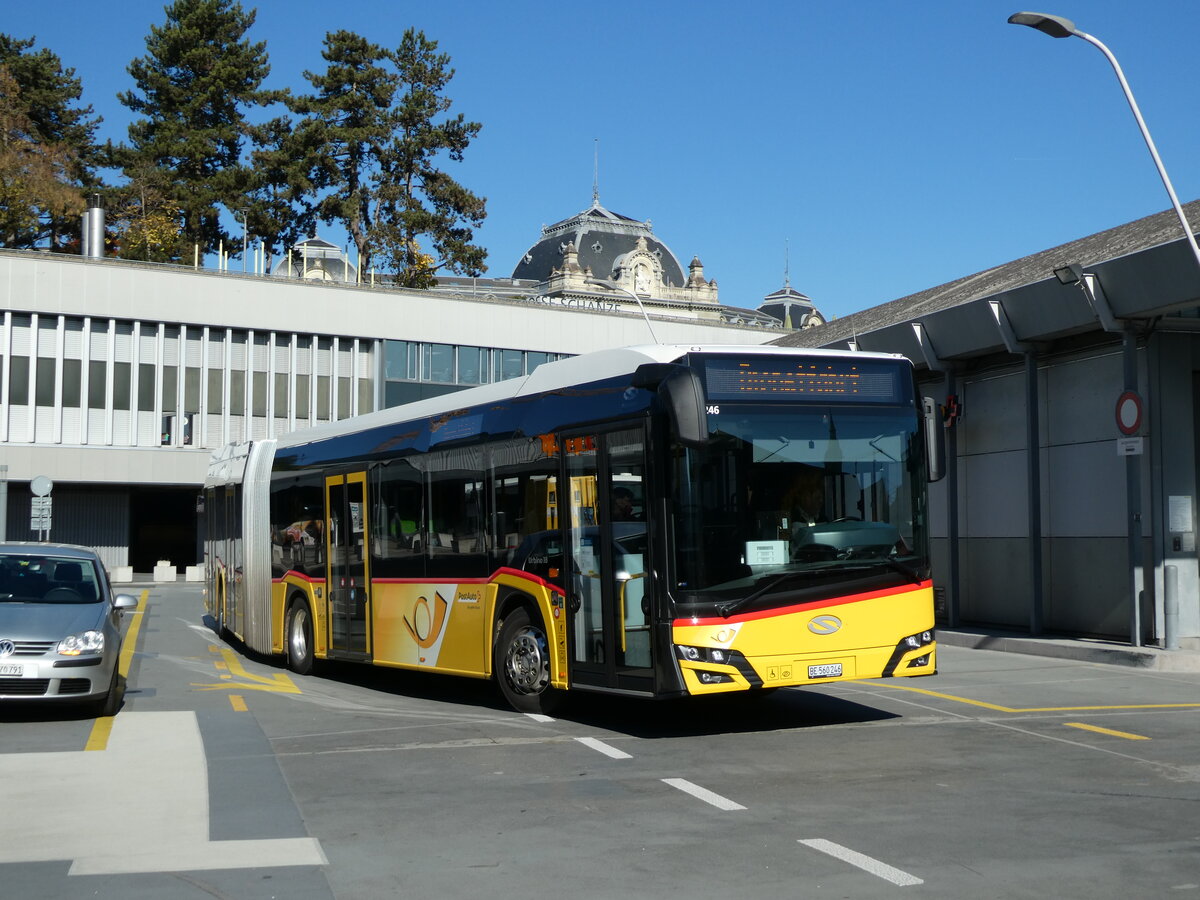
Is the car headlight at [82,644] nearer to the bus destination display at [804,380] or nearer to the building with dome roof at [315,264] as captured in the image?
the bus destination display at [804,380]

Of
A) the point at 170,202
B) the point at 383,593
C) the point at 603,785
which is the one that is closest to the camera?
the point at 603,785

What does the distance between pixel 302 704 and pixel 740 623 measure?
5.46 meters

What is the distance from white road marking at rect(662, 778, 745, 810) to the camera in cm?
822

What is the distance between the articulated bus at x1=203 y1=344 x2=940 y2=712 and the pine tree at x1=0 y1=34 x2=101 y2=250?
5081 cm

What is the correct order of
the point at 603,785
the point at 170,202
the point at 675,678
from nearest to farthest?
the point at 603,785 < the point at 675,678 < the point at 170,202

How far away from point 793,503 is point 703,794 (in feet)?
9.20

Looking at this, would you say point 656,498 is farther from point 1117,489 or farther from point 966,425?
point 966,425

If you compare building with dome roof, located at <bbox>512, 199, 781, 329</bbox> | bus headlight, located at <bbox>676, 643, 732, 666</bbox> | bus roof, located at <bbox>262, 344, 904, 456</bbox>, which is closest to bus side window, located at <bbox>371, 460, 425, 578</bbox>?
bus roof, located at <bbox>262, 344, 904, 456</bbox>

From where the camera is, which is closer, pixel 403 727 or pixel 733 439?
pixel 733 439

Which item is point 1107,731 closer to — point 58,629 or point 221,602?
point 58,629

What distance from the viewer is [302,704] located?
1404 centimetres

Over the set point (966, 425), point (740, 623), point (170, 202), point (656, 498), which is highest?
point (170, 202)

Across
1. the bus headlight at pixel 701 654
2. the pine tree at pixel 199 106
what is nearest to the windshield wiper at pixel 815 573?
the bus headlight at pixel 701 654

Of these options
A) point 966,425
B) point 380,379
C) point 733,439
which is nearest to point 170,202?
point 380,379
